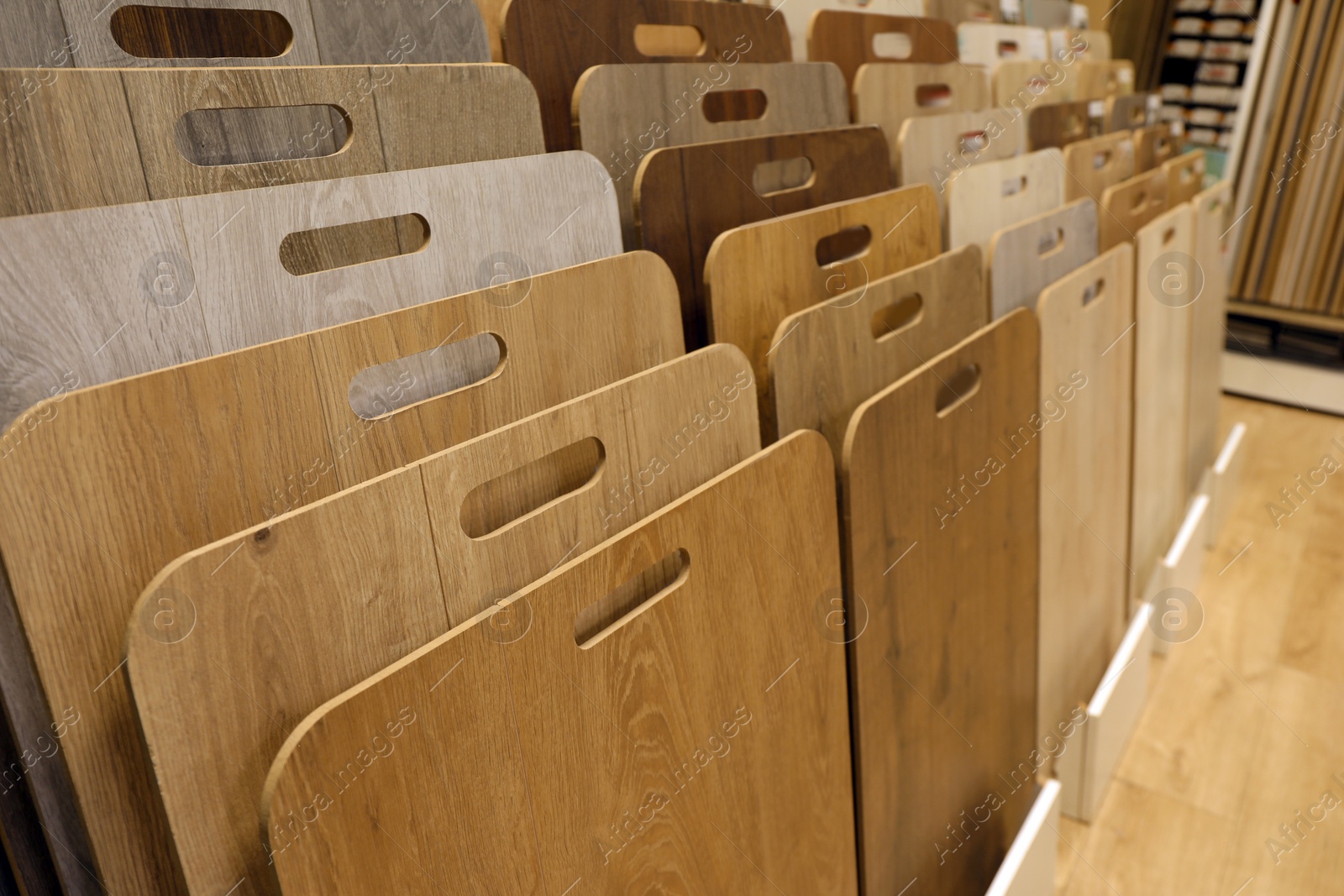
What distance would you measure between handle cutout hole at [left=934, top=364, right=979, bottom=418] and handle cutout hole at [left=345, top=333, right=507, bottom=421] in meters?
0.44

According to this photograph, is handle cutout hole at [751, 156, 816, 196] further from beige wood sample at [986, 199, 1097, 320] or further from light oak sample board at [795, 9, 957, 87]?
light oak sample board at [795, 9, 957, 87]

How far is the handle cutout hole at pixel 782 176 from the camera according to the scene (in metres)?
0.96

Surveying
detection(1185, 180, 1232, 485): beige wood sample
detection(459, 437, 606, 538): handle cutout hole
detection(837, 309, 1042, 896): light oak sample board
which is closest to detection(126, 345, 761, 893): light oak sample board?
detection(459, 437, 606, 538): handle cutout hole

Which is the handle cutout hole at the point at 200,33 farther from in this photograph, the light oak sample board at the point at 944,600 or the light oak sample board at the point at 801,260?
the light oak sample board at the point at 944,600

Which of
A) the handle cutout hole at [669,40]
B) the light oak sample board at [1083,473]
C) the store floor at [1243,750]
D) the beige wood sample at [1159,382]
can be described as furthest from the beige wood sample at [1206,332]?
the handle cutout hole at [669,40]

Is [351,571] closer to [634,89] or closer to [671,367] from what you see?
[671,367]

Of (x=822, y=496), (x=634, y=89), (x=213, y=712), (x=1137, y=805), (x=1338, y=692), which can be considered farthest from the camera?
(x=1338, y=692)

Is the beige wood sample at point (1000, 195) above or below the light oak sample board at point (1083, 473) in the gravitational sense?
above

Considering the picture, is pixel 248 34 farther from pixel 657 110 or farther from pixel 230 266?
pixel 657 110

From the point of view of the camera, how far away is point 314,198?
568 millimetres

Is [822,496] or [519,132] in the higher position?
[519,132]

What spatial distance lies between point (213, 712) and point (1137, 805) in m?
1.39

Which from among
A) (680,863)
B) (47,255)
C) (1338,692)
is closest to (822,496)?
(680,863)

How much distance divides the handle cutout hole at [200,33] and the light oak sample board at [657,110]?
26cm
